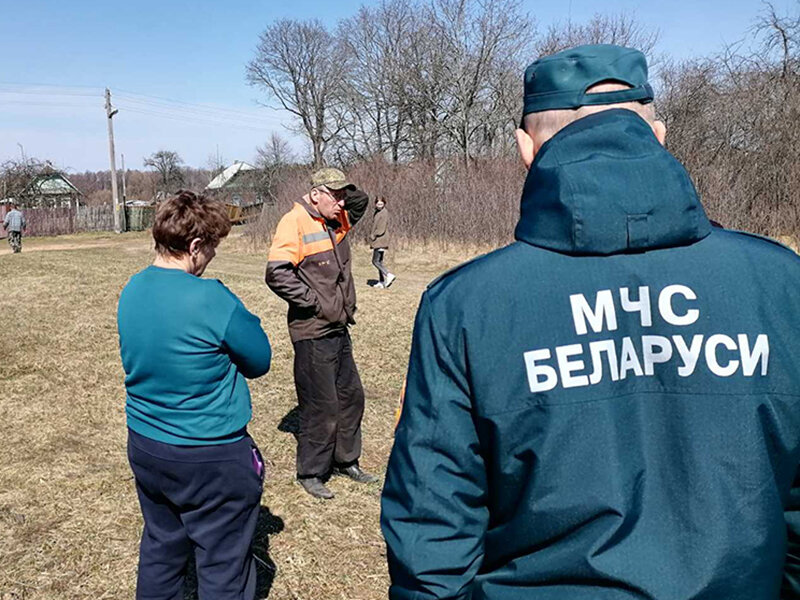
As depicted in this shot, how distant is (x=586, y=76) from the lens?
47.0 inches

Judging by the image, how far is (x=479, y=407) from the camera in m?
1.14

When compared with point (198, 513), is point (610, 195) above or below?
above

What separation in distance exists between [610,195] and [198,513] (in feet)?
6.61

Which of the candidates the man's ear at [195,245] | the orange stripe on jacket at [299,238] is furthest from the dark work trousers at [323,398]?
the man's ear at [195,245]

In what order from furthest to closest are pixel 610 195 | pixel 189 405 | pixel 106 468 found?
pixel 106 468, pixel 189 405, pixel 610 195

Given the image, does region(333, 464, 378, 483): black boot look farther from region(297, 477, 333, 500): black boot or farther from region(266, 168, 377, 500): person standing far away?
region(297, 477, 333, 500): black boot

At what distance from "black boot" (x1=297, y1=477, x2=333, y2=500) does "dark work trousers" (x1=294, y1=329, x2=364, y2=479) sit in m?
0.03

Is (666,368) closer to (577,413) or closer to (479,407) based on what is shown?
(577,413)

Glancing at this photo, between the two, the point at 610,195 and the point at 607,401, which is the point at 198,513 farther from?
the point at 610,195

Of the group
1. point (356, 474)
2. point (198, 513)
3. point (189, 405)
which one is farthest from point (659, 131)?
point (356, 474)

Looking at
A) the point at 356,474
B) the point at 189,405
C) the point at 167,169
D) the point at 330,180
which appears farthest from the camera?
the point at 167,169

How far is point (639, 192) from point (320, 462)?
3.56 m

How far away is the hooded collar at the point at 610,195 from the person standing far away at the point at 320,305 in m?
3.01

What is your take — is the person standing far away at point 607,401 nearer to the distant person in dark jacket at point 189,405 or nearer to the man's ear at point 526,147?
the man's ear at point 526,147
